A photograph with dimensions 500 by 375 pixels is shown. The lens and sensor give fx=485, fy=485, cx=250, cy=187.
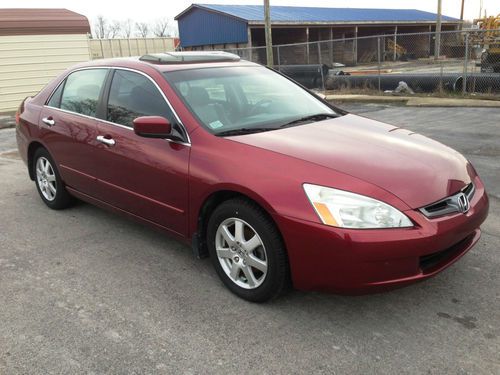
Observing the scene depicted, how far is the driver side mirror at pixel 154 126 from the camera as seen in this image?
11.1 feet

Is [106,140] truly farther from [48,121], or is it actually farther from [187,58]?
[48,121]

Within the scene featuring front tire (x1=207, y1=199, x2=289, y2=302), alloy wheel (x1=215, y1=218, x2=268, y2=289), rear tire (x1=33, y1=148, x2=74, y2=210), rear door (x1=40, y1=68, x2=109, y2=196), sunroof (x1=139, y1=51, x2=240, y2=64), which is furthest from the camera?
rear tire (x1=33, y1=148, x2=74, y2=210)

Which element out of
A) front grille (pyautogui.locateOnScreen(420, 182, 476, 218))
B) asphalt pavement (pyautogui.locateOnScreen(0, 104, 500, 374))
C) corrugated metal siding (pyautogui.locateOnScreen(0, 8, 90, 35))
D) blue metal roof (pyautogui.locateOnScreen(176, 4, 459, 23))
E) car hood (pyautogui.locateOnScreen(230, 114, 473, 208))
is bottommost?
asphalt pavement (pyautogui.locateOnScreen(0, 104, 500, 374))

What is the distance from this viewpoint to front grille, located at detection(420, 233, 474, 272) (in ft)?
9.17

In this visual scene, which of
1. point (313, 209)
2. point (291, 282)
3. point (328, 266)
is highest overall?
point (313, 209)

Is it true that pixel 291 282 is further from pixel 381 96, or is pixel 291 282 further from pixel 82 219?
pixel 381 96

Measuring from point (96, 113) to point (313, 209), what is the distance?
2430 mm

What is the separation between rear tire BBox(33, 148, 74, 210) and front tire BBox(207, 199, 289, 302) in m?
2.39

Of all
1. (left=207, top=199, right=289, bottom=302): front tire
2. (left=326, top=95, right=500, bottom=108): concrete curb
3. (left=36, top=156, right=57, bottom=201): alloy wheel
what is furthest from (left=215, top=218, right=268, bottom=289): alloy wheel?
(left=326, top=95, right=500, bottom=108): concrete curb

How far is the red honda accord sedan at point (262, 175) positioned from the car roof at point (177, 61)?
0.02 m

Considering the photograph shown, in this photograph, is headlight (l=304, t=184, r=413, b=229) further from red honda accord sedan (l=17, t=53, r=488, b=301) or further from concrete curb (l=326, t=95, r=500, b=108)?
concrete curb (l=326, t=95, r=500, b=108)

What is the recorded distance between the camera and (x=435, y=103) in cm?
1234

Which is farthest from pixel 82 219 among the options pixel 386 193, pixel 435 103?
pixel 435 103

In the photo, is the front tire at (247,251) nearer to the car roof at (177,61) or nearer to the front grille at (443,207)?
the front grille at (443,207)
